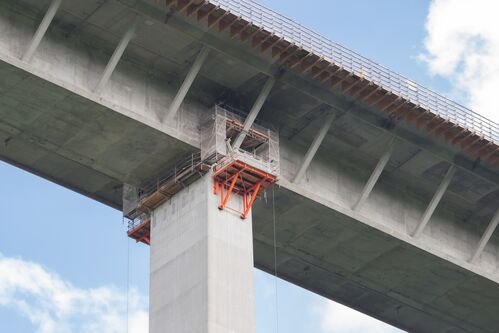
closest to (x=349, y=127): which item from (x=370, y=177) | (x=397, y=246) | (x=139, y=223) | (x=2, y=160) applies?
(x=370, y=177)

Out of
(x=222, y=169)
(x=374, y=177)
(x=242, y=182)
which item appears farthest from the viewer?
(x=374, y=177)

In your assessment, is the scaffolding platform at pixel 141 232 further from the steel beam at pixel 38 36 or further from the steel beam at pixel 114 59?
the steel beam at pixel 38 36

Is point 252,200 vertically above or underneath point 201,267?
above

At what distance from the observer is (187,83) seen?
49.5m

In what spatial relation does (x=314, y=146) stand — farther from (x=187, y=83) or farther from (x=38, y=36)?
(x=38, y=36)

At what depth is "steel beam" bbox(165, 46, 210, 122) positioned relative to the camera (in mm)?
49344

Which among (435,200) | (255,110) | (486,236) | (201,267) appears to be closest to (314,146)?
(255,110)

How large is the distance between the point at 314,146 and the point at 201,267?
7.74 metres

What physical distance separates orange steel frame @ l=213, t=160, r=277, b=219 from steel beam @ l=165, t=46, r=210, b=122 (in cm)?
283

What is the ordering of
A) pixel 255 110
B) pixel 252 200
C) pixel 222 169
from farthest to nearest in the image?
pixel 255 110, pixel 252 200, pixel 222 169

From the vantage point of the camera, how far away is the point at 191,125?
167ft

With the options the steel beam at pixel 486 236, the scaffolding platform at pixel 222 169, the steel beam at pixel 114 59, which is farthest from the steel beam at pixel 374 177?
the steel beam at pixel 114 59

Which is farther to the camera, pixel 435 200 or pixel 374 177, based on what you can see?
pixel 435 200

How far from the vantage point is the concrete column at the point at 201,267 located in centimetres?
4719
